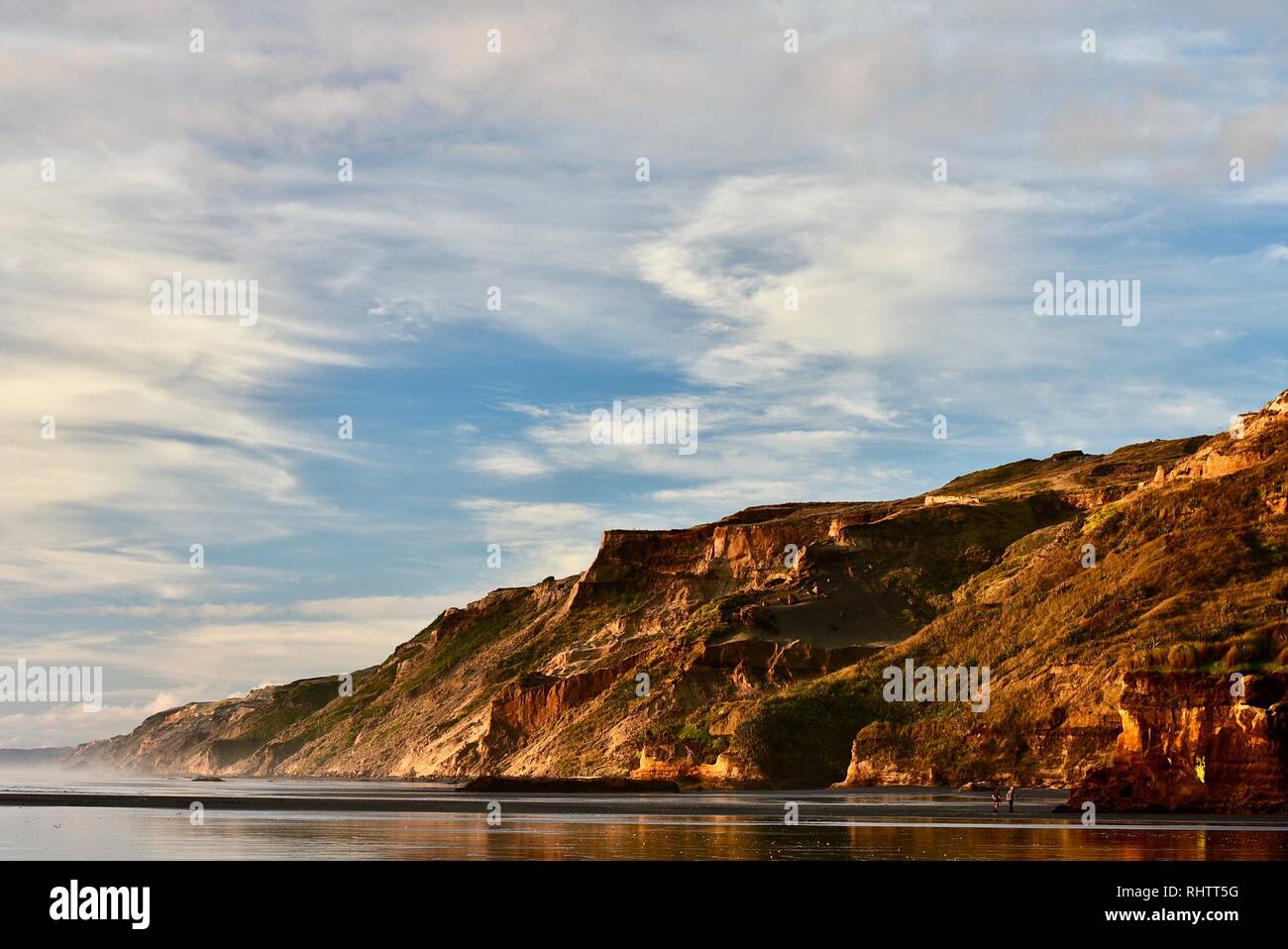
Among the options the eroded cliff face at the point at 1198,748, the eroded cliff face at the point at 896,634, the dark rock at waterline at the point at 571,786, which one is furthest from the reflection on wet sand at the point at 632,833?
the dark rock at waterline at the point at 571,786

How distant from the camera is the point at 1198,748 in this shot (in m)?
56.7

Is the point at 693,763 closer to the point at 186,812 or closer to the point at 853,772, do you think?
the point at 853,772

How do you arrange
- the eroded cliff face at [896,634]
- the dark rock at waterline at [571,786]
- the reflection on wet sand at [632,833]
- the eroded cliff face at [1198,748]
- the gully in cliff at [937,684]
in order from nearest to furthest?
the reflection on wet sand at [632,833]
the eroded cliff face at [1198,748]
the eroded cliff face at [896,634]
the dark rock at waterline at [571,786]
the gully in cliff at [937,684]

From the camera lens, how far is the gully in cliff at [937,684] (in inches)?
3824

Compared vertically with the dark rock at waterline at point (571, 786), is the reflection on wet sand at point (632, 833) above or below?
above

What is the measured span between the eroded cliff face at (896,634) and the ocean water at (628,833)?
11.6m

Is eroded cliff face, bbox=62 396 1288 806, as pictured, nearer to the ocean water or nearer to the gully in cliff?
the gully in cliff

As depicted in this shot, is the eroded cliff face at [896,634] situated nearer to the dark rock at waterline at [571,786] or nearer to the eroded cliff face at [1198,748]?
the eroded cliff face at [1198,748]

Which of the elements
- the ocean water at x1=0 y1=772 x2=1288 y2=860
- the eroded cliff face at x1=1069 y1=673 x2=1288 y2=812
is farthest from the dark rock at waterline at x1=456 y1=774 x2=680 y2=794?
the eroded cliff face at x1=1069 y1=673 x2=1288 y2=812

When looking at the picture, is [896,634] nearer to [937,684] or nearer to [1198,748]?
[937,684]
